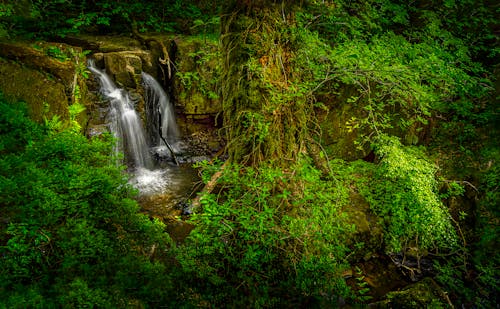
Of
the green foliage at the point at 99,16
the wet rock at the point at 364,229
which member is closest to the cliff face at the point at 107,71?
the green foliage at the point at 99,16

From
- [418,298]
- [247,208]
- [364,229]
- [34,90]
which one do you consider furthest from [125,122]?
[418,298]

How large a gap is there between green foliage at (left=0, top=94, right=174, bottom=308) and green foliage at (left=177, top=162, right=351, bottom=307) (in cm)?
52

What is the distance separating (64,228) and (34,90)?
12.3 feet

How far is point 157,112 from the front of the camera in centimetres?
867

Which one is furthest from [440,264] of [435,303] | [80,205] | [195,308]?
[80,205]

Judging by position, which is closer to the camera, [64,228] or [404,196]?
[64,228]

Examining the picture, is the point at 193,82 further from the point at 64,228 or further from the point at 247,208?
the point at 64,228

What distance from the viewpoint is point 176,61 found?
8625mm

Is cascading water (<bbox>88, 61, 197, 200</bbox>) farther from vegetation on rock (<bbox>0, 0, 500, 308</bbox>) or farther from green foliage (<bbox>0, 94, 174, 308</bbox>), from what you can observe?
green foliage (<bbox>0, 94, 174, 308</bbox>)

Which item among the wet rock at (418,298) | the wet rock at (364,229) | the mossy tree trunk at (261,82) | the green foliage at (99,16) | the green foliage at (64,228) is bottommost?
the wet rock at (418,298)

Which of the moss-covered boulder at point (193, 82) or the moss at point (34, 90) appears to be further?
the moss-covered boulder at point (193, 82)

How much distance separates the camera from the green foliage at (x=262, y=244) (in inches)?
115

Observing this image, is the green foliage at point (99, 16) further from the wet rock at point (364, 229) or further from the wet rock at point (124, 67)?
the wet rock at point (364, 229)

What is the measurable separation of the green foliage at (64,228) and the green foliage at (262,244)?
518mm
